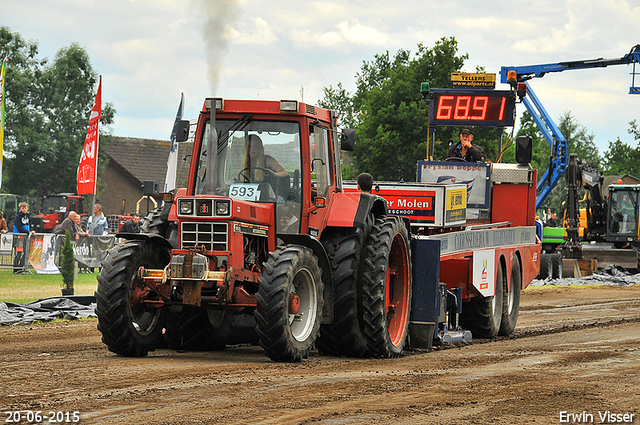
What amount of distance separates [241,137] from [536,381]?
3.81 m

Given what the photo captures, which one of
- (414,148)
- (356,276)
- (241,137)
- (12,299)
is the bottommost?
(12,299)

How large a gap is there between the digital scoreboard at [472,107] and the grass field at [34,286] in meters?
7.66

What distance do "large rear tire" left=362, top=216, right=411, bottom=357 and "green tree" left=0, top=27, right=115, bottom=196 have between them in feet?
134

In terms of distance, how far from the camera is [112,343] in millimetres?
8539

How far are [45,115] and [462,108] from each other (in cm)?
3831

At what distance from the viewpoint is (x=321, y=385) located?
23.4 ft

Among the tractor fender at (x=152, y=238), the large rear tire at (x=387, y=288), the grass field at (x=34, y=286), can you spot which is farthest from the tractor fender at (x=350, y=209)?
the grass field at (x=34, y=286)

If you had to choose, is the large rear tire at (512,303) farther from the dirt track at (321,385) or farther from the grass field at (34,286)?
the grass field at (34,286)

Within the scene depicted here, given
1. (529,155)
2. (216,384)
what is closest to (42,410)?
(216,384)

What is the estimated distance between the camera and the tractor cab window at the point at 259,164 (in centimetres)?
901

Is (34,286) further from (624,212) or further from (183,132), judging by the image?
(624,212)

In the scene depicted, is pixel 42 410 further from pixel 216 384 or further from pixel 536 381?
pixel 536 381

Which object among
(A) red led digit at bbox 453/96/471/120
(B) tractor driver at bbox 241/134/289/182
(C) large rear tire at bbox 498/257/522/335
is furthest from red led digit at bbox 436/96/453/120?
(B) tractor driver at bbox 241/134/289/182

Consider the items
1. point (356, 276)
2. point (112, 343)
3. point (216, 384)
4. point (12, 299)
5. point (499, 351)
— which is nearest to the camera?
point (216, 384)
